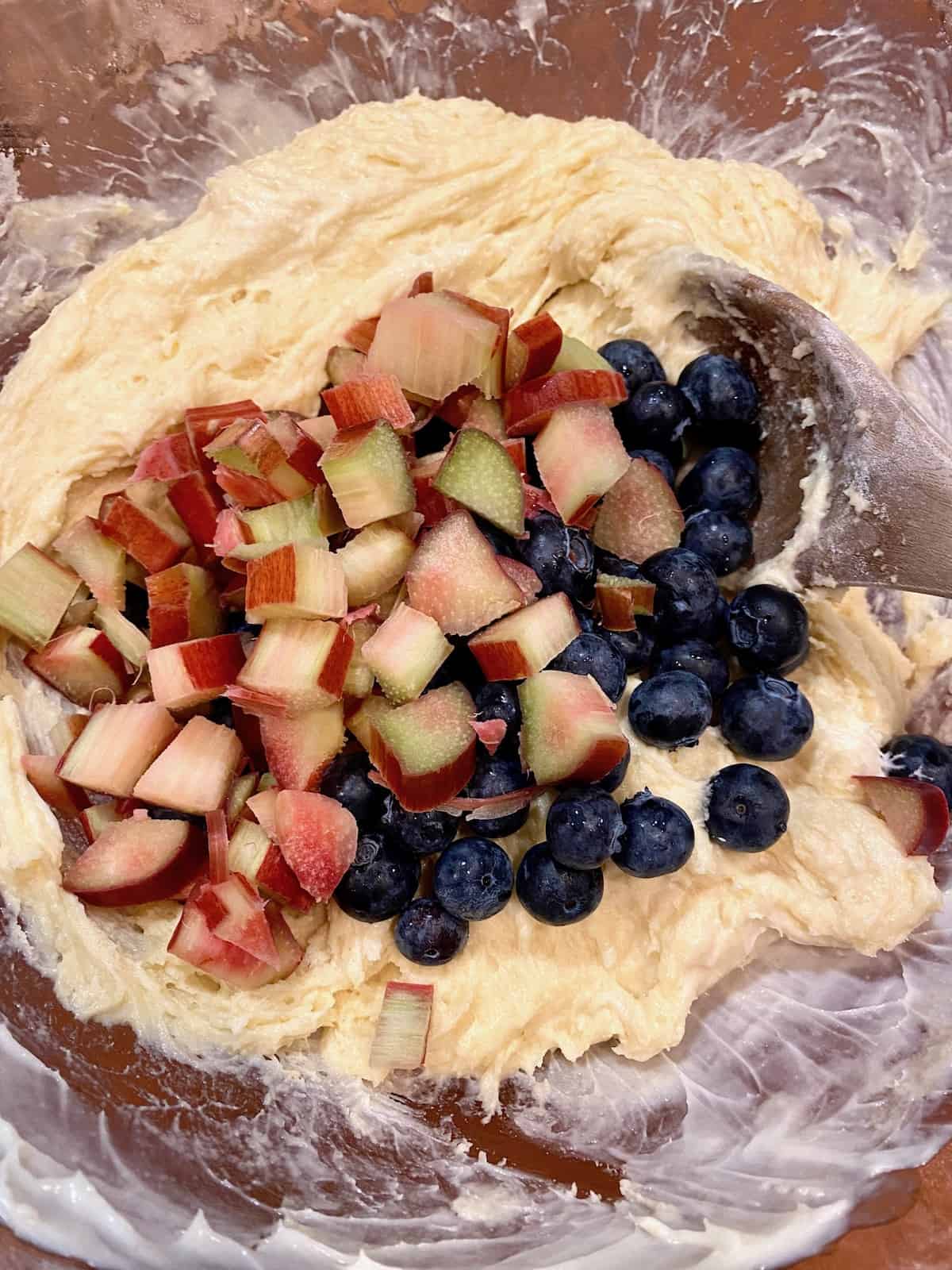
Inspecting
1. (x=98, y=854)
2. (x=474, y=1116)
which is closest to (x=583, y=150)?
(x=98, y=854)

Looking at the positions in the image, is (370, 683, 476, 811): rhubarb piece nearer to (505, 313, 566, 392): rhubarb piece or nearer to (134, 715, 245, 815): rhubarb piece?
(134, 715, 245, 815): rhubarb piece

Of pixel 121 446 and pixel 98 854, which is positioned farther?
pixel 121 446

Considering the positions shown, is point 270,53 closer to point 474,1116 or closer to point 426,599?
point 426,599

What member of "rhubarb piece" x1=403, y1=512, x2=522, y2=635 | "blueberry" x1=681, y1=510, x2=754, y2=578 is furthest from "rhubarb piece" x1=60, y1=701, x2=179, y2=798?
"blueberry" x1=681, y1=510, x2=754, y2=578

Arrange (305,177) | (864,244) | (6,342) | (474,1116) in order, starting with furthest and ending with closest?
(864,244), (6,342), (305,177), (474,1116)

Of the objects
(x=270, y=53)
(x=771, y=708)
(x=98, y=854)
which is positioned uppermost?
(x=270, y=53)

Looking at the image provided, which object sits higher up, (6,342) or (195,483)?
(6,342)

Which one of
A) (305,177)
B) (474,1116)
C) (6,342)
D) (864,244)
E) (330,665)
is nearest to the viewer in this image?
(330,665)
